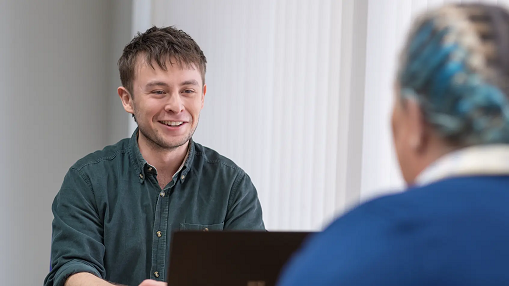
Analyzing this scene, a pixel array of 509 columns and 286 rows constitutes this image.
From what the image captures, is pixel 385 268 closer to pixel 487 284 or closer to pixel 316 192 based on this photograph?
pixel 487 284

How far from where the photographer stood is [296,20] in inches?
102

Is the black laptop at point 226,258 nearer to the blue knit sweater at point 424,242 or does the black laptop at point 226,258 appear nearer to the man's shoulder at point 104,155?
the blue knit sweater at point 424,242

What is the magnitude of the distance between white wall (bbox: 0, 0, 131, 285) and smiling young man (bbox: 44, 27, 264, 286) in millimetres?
1653

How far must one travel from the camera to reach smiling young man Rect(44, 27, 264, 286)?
190cm

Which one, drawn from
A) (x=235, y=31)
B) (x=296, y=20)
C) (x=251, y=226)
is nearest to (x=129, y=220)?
(x=251, y=226)

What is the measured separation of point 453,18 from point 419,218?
23cm

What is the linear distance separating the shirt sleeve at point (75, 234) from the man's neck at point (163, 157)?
8.4 inches

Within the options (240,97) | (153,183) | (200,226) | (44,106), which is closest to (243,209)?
(200,226)

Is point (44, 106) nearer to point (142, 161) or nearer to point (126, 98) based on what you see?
point (126, 98)

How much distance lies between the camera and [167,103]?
2.00 metres

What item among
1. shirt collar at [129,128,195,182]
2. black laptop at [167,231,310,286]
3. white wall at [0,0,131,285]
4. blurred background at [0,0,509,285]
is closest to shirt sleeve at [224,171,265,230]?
shirt collar at [129,128,195,182]

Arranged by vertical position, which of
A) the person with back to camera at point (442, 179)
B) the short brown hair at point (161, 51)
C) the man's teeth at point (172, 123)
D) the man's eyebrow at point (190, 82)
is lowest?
the person with back to camera at point (442, 179)

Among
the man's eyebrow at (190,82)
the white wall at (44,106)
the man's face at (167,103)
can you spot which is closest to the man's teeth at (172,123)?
the man's face at (167,103)

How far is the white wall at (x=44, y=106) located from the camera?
3.54m
